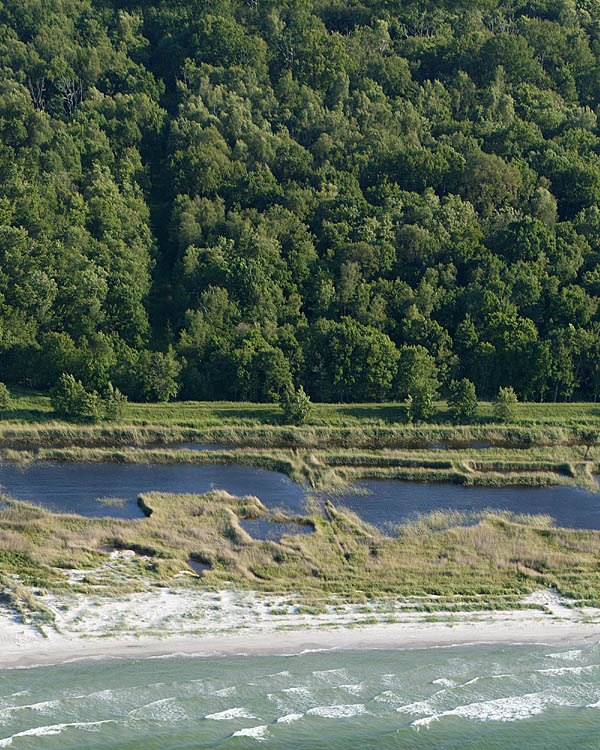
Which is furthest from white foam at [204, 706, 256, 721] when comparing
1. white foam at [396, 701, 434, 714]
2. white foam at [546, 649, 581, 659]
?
white foam at [546, 649, 581, 659]

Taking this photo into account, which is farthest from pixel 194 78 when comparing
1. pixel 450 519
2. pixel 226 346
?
pixel 450 519

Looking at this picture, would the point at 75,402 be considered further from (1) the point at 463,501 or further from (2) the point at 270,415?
(1) the point at 463,501

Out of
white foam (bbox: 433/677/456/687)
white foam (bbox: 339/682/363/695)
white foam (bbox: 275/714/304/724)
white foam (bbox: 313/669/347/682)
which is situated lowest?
white foam (bbox: 275/714/304/724)

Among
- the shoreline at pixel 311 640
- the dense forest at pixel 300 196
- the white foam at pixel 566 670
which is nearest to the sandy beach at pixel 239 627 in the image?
the shoreline at pixel 311 640

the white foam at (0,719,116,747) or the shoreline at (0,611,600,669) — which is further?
the shoreline at (0,611,600,669)

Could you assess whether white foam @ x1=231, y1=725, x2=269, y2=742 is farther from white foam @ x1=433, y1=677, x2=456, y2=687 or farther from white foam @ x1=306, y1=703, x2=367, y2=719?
white foam @ x1=433, y1=677, x2=456, y2=687

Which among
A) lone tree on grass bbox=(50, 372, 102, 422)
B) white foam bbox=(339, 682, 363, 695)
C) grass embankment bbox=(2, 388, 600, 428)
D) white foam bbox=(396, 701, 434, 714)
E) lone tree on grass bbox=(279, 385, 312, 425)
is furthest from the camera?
lone tree on grass bbox=(279, 385, 312, 425)
